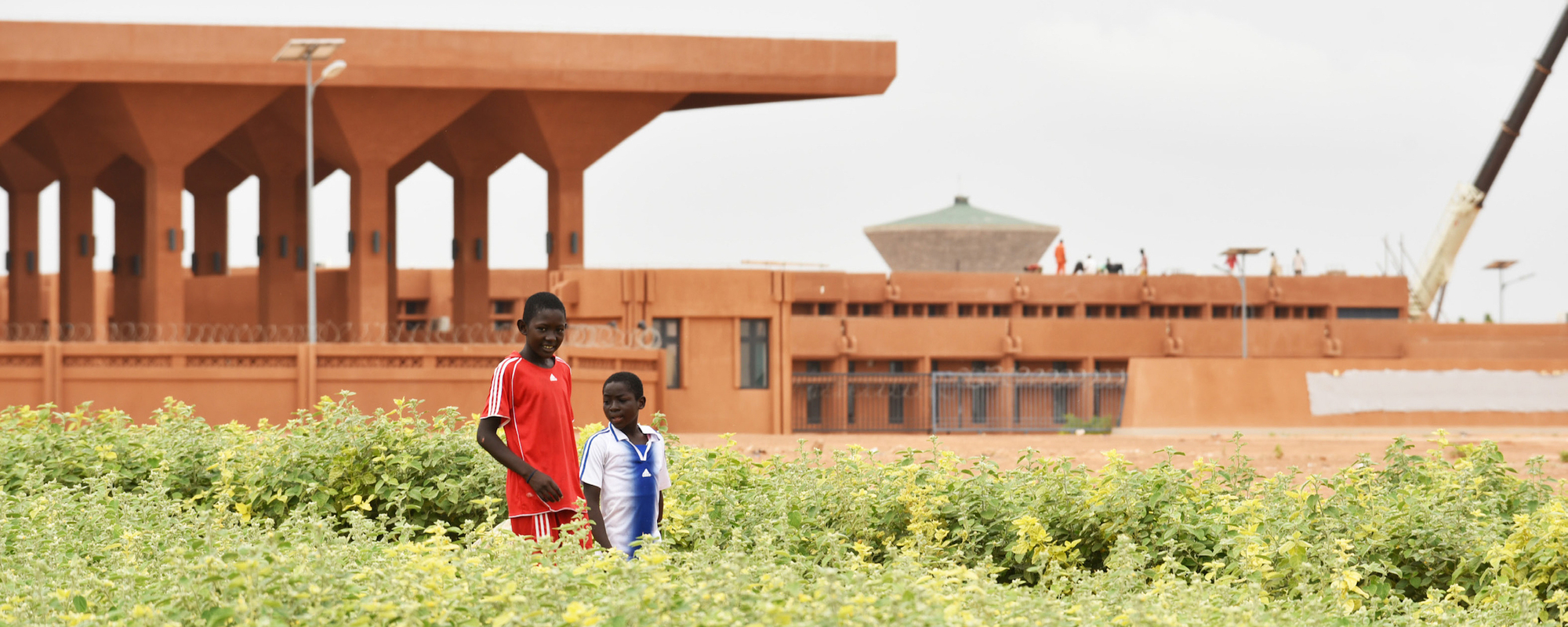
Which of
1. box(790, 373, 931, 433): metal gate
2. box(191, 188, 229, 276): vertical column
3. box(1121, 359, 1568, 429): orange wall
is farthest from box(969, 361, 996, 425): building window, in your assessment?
box(191, 188, 229, 276): vertical column

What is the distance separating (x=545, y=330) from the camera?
6605 millimetres

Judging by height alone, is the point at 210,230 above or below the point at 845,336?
above

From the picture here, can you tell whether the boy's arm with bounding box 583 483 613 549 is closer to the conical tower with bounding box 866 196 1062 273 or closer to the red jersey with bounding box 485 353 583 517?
the red jersey with bounding box 485 353 583 517

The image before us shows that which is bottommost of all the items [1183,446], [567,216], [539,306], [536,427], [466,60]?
[1183,446]

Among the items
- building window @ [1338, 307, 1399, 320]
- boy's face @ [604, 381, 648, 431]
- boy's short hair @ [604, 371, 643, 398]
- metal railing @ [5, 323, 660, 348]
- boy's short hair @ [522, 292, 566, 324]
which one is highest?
building window @ [1338, 307, 1399, 320]

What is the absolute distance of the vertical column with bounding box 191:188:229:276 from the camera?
37.1 m

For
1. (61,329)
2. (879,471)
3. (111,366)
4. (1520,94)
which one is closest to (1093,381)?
(1520,94)

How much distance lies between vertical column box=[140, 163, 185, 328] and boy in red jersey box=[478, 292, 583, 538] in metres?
22.5

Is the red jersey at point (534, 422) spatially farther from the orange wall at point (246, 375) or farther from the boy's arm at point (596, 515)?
the orange wall at point (246, 375)

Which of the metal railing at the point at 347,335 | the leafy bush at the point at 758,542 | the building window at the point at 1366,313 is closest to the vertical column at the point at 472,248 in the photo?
the metal railing at the point at 347,335

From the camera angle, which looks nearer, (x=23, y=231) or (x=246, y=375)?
(x=246, y=375)

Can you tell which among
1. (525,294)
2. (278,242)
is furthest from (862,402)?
(278,242)

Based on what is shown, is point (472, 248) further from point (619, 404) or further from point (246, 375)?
point (619, 404)

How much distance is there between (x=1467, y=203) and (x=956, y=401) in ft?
58.1
